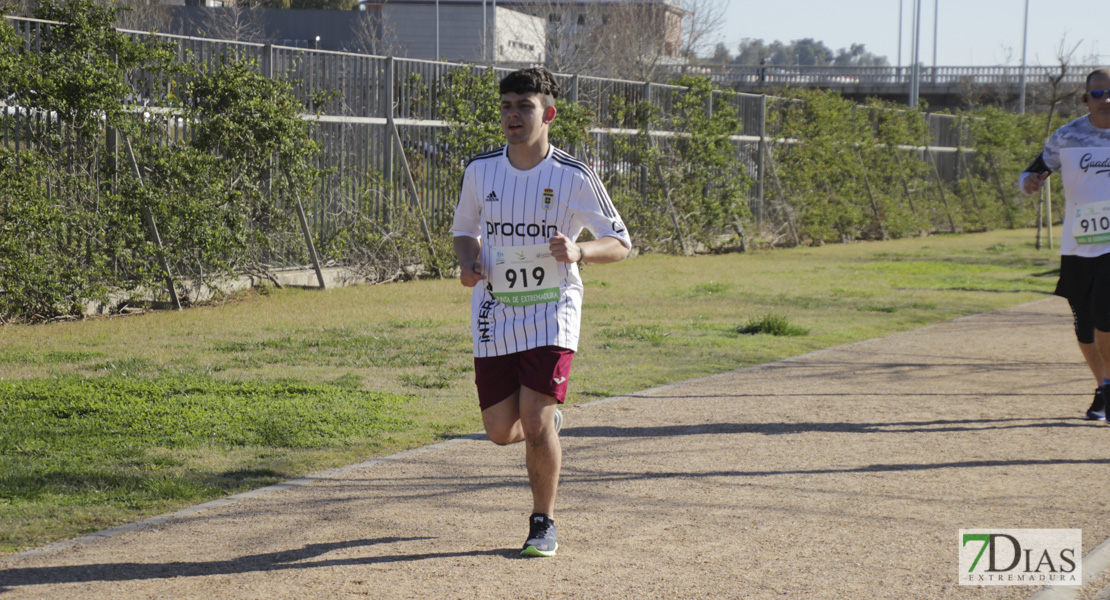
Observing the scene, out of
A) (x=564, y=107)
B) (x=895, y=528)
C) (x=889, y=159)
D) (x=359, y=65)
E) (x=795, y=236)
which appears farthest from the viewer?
(x=889, y=159)

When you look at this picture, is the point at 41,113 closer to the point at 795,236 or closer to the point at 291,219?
the point at 291,219

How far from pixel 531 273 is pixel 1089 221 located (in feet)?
14.6

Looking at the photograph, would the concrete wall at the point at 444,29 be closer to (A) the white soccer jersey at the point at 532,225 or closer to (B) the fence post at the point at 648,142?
(B) the fence post at the point at 648,142

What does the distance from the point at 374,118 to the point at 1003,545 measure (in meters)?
12.3

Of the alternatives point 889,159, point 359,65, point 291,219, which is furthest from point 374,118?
point 889,159

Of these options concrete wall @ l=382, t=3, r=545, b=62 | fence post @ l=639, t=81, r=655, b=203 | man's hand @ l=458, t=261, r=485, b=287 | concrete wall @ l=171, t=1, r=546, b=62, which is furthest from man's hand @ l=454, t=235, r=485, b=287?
concrete wall @ l=382, t=3, r=545, b=62

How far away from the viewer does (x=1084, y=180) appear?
7703mm

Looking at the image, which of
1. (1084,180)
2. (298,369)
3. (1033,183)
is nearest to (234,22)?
(298,369)

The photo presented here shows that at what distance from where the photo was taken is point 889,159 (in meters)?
30.0

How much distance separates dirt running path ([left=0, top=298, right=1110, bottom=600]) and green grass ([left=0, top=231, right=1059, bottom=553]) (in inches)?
20.6

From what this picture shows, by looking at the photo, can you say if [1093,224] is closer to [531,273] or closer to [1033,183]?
[1033,183]

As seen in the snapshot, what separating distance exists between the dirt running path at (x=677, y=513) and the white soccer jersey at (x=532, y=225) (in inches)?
34.4

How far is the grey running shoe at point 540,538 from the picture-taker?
4754 millimetres

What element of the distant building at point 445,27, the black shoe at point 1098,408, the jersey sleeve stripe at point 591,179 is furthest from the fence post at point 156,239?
the distant building at point 445,27
